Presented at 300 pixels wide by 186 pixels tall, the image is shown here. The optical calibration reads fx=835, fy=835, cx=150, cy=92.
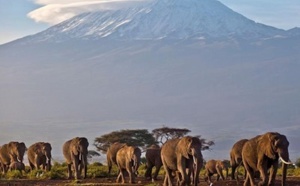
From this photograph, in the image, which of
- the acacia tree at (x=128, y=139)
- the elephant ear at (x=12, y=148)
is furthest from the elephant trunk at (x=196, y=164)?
the acacia tree at (x=128, y=139)

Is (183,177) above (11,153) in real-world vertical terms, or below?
below

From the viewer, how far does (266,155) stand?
66.8ft

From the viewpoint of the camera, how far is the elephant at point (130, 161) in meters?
26.2

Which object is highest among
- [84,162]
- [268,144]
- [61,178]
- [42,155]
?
[42,155]

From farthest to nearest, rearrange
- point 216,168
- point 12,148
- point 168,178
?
point 12,148 < point 216,168 < point 168,178

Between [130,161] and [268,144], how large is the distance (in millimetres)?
7347

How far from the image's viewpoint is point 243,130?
15538 cm

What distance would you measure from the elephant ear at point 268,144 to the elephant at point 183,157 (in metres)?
1.79

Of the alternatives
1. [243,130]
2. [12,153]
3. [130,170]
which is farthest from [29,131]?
[130,170]

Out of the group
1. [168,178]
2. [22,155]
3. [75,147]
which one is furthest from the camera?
[22,155]

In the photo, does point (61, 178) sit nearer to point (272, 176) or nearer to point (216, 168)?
point (216, 168)

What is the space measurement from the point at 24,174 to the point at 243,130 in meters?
125

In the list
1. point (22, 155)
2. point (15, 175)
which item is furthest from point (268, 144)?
point (22, 155)

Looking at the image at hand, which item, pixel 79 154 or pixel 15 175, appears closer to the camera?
pixel 79 154
